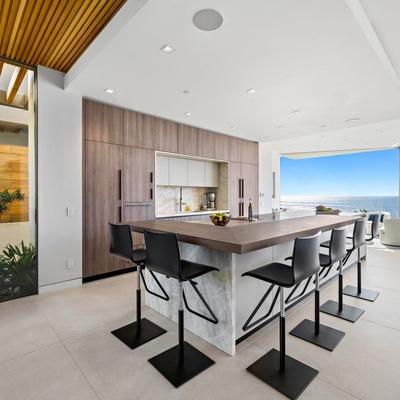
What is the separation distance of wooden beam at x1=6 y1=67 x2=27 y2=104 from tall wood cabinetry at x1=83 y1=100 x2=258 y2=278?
787mm

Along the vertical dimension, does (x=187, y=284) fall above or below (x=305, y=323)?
above

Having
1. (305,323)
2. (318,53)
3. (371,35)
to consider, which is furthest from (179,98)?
(305,323)

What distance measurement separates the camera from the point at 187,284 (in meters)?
2.41

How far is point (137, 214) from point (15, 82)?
96.4 inches

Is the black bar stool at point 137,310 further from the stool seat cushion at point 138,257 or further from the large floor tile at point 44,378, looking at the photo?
the large floor tile at point 44,378

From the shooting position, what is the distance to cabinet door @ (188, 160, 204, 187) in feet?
18.6

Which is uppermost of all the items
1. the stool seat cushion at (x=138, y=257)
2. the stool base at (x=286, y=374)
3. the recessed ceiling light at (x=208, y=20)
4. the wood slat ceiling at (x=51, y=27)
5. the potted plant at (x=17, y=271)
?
the wood slat ceiling at (x=51, y=27)

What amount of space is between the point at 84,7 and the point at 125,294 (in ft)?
10.3

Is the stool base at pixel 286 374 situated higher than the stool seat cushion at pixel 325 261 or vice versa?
the stool seat cushion at pixel 325 261

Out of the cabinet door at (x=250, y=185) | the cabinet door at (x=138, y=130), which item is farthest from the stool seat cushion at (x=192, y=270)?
the cabinet door at (x=250, y=185)

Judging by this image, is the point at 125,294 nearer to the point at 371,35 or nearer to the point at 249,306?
the point at 249,306

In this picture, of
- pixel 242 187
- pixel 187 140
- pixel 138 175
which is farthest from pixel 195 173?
pixel 138 175

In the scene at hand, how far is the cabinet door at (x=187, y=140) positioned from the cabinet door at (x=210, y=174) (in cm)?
74

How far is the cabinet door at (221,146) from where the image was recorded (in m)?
5.91
